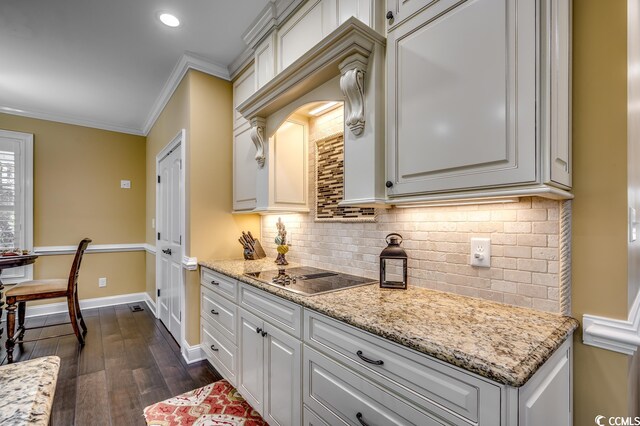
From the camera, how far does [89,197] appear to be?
14.2 ft

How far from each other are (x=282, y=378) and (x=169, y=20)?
2541 mm

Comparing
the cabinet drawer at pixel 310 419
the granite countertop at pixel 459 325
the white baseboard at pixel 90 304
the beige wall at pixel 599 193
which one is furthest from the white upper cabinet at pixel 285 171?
the white baseboard at pixel 90 304

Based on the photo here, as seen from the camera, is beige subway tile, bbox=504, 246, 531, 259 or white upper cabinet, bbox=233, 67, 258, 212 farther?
white upper cabinet, bbox=233, 67, 258, 212

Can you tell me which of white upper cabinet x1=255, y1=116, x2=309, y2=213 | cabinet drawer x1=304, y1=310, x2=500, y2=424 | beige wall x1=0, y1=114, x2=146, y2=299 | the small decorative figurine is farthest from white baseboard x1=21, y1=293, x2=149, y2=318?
cabinet drawer x1=304, y1=310, x2=500, y2=424

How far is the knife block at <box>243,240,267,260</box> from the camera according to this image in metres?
2.73

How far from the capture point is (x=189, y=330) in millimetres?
2701

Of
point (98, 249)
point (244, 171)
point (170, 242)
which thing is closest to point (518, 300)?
point (244, 171)

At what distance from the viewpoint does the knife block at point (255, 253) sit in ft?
8.96

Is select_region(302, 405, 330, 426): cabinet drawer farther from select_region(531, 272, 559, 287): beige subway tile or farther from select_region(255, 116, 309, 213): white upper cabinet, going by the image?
select_region(255, 116, 309, 213): white upper cabinet

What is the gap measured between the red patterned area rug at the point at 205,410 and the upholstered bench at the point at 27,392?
4.76 feet

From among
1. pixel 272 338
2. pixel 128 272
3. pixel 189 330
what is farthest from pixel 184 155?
pixel 128 272

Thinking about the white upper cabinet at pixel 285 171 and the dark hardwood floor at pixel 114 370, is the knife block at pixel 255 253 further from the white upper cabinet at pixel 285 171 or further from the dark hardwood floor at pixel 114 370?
the dark hardwood floor at pixel 114 370

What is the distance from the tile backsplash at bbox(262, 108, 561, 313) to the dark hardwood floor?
1.60 metres

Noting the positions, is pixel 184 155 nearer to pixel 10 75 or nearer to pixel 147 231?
pixel 10 75
